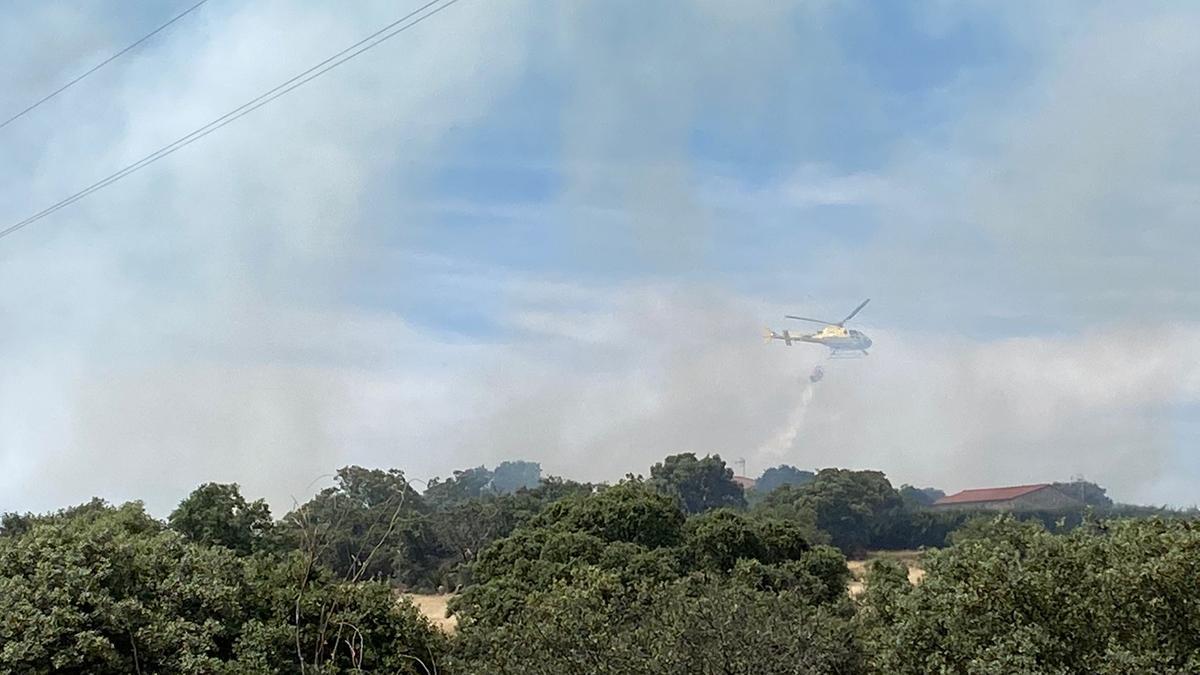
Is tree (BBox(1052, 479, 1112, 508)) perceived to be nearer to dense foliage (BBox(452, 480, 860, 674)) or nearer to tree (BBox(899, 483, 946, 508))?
tree (BBox(899, 483, 946, 508))

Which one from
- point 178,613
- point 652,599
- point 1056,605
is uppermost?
point 178,613

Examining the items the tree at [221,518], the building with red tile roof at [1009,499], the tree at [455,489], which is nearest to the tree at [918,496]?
the building with red tile roof at [1009,499]

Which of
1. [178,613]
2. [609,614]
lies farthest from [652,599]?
[178,613]

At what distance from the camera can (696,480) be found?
7862 cm

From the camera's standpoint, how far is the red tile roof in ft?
286

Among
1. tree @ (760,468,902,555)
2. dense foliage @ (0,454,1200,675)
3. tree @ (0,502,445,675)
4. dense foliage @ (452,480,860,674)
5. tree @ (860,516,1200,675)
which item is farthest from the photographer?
tree @ (760,468,902,555)

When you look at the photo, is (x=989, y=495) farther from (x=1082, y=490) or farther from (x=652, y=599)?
(x=652, y=599)

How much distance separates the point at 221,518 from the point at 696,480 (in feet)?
183

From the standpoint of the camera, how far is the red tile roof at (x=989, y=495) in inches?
3428

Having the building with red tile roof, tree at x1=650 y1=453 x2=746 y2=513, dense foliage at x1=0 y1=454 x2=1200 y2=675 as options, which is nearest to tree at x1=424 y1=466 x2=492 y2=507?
tree at x1=650 y1=453 x2=746 y2=513

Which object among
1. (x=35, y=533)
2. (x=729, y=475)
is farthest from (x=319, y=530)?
(x=729, y=475)

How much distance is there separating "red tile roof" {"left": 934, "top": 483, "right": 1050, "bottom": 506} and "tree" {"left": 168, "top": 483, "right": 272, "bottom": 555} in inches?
2871

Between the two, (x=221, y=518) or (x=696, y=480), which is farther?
(x=696, y=480)

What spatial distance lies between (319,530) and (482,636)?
118 inches
